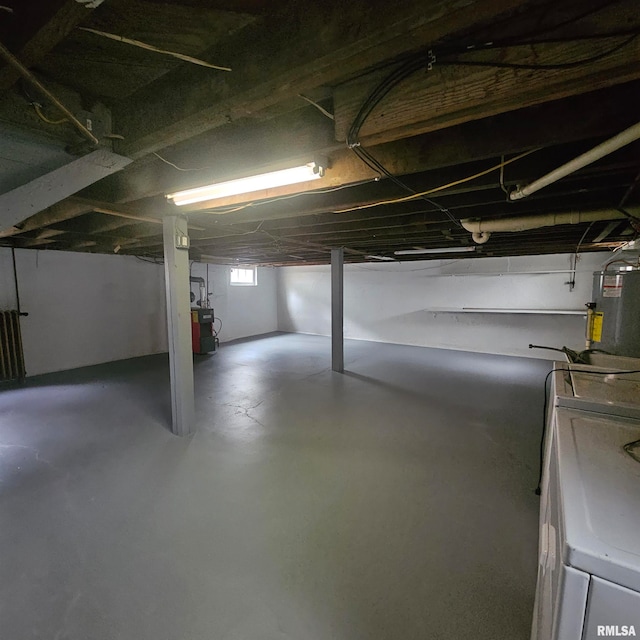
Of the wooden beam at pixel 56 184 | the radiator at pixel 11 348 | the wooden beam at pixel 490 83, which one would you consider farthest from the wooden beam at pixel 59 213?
the radiator at pixel 11 348

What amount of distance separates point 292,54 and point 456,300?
6.64 meters

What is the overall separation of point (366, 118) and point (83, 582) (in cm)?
232

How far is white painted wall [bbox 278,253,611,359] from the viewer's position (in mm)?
5832

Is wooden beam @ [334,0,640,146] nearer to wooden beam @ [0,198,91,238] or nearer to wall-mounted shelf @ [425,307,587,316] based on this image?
wooden beam @ [0,198,91,238]

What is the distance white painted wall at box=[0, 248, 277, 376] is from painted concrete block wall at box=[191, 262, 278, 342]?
488mm

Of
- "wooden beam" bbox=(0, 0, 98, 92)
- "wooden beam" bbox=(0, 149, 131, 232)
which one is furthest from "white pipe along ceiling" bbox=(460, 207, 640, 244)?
"wooden beam" bbox=(0, 0, 98, 92)

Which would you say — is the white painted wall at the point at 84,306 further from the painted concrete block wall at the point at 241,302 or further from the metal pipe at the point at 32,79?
the metal pipe at the point at 32,79

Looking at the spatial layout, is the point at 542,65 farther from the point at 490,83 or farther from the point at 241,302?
the point at 241,302

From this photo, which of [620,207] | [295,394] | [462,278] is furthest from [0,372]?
[462,278]

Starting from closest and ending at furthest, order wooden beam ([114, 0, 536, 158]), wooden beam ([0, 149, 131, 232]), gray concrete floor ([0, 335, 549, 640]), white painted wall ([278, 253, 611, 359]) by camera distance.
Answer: wooden beam ([114, 0, 536, 158])
gray concrete floor ([0, 335, 549, 640])
wooden beam ([0, 149, 131, 232])
white painted wall ([278, 253, 611, 359])

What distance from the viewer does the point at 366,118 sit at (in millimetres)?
1078

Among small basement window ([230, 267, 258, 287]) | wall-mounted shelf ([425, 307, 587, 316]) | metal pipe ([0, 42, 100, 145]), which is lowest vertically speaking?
wall-mounted shelf ([425, 307, 587, 316])

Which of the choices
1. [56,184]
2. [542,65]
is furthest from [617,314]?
[56,184]

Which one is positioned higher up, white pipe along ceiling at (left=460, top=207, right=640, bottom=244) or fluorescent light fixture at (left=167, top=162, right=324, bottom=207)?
fluorescent light fixture at (left=167, top=162, right=324, bottom=207)
